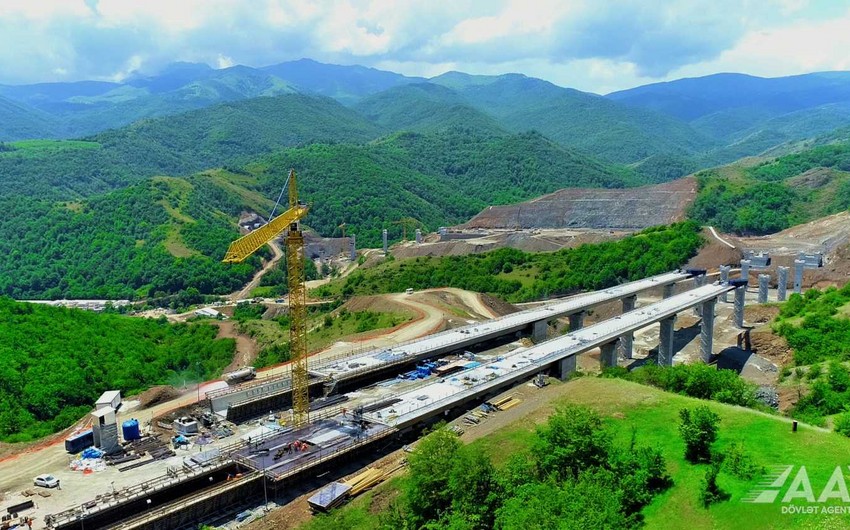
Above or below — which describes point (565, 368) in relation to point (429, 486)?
below

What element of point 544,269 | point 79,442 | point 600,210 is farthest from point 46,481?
point 600,210

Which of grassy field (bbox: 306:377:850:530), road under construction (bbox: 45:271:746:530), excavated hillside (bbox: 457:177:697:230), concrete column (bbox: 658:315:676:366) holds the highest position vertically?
excavated hillside (bbox: 457:177:697:230)

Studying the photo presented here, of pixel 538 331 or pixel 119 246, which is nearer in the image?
pixel 538 331

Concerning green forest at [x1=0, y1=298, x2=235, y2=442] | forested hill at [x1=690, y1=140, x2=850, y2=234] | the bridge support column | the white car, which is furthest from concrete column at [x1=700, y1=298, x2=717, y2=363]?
forested hill at [x1=690, y1=140, x2=850, y2=234]

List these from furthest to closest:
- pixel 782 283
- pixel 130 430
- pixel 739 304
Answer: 1. pixel 782 283
2. pixel 739 304
3. pixel 130 430

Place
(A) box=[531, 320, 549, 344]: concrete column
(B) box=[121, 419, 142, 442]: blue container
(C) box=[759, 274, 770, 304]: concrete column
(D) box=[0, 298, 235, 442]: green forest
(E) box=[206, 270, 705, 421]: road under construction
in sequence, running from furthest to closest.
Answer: (C) box=[759, 274, 770, 304]: concrete column
(A) box=[531, 320, 549, 344]: concrete column
(D) box=[0, 298, 235, 442]: green forest
(E) box=[206, 270, 705, 421]: road under construction
(B) box=[121, 419, 142, 442]: blue container

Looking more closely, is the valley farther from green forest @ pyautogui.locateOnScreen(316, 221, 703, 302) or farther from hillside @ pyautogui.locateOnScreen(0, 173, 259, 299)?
hillside @ pyautogui.locateOnScreen(0, 173, 259, 299)

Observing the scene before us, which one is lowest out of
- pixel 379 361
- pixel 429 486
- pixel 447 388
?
pixel 447 388

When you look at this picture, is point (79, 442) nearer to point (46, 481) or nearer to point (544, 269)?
point (46, 481)

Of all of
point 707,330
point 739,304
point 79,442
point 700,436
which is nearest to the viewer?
point 700,436
